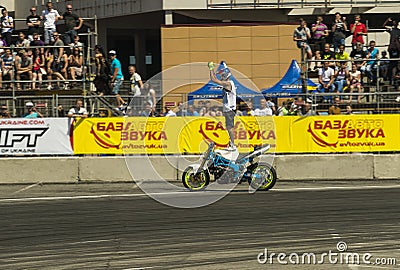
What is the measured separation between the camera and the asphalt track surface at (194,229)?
8984 mm

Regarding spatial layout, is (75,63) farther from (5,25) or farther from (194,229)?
(194,229)

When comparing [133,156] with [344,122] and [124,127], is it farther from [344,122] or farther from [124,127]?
[344,122]

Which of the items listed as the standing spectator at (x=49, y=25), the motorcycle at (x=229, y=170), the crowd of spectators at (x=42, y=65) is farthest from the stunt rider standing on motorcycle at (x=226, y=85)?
Answer: the standing spectator at (x=49, y=25)

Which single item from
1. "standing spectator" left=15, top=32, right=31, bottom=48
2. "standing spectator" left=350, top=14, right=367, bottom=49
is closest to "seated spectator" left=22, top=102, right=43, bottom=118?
"standing spectator" left=15, top=32, right=31, bottom=48

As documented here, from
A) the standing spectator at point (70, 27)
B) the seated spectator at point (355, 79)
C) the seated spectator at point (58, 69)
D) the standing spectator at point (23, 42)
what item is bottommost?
the seated spectator at point (355, 79)

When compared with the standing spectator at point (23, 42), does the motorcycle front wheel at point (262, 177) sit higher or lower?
lower

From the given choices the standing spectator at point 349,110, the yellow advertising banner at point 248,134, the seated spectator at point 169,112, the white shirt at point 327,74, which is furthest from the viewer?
the white shirt at point 327,74

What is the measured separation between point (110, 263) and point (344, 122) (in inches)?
440

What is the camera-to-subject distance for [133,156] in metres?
19.3

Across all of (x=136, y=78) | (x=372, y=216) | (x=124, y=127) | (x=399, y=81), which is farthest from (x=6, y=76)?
(x=372, y=216)

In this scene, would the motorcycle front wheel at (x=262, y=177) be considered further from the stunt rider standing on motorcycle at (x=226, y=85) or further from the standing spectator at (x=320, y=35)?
the standing spectator at (x=320, y=35)

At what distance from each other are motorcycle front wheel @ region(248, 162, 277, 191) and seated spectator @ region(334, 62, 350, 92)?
22.6 ft

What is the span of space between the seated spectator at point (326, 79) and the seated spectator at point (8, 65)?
8.44m

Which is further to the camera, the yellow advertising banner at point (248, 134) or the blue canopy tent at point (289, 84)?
the blue canopy tent at point (289, 84)
